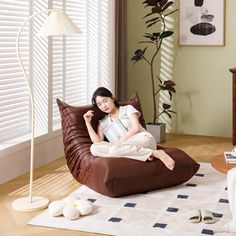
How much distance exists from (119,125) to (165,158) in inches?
22.2

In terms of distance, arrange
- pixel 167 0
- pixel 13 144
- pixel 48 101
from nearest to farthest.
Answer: pixel 13 144 → pixel 48 101 → pixel 167 0

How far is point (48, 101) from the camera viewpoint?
5.37 meters

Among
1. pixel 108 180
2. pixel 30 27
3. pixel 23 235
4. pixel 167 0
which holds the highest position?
pixel 167 0

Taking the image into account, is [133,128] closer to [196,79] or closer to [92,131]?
[92,131]

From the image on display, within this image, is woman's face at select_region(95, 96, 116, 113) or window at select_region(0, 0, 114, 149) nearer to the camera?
woman's face at select_region(95, 96, 116, 113)

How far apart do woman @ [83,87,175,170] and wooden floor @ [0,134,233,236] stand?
1.59ft

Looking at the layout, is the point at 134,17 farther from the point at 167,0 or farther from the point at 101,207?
the point at 101,207

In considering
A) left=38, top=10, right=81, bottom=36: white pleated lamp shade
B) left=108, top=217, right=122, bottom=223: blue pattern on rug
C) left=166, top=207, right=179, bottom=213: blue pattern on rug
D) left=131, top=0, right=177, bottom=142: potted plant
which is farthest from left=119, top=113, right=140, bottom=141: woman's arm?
left=131, top=0, right=177, bottom=142: potted plant

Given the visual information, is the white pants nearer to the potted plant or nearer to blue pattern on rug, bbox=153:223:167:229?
blue pattern on rug, bbox=153:223:167:229

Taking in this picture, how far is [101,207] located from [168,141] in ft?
8.78

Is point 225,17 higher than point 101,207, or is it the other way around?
point 225,17

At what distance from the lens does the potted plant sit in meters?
6.16

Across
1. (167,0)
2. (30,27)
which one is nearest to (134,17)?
(167,0)

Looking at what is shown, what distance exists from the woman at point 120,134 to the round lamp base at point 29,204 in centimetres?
57
